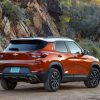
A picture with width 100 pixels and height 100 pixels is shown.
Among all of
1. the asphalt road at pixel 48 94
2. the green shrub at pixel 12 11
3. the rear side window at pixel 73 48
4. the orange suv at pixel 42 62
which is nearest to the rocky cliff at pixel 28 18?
the green shrub at pixel 12 11

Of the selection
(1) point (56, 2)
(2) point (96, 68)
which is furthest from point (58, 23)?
(2) point (96, 68)

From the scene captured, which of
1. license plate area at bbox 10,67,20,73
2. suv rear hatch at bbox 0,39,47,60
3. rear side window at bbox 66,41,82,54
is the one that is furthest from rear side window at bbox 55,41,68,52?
license plate area at bbox 10,67,20,73

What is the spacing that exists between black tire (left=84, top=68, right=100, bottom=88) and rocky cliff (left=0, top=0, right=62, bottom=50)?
312 inches

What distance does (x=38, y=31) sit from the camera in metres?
32.5

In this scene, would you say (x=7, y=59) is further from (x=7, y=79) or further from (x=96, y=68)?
(x=96, y=68)

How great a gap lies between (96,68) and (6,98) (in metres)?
5.28

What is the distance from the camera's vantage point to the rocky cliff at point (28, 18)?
27.4 m

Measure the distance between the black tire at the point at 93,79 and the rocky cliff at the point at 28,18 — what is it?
7.93m

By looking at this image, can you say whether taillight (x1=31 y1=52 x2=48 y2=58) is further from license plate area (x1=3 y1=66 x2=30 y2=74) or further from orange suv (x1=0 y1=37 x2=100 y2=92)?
license plate area (x1=3 y1=66 x2=30 y2=74)

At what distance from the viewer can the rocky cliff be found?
89.9ft

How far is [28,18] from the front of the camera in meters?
31.6

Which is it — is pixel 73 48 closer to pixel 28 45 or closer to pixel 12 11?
pixel 28 45

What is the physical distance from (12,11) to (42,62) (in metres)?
13.3

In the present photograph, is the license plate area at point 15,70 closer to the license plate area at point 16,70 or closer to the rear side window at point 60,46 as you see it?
the license plate area at point 16,70
